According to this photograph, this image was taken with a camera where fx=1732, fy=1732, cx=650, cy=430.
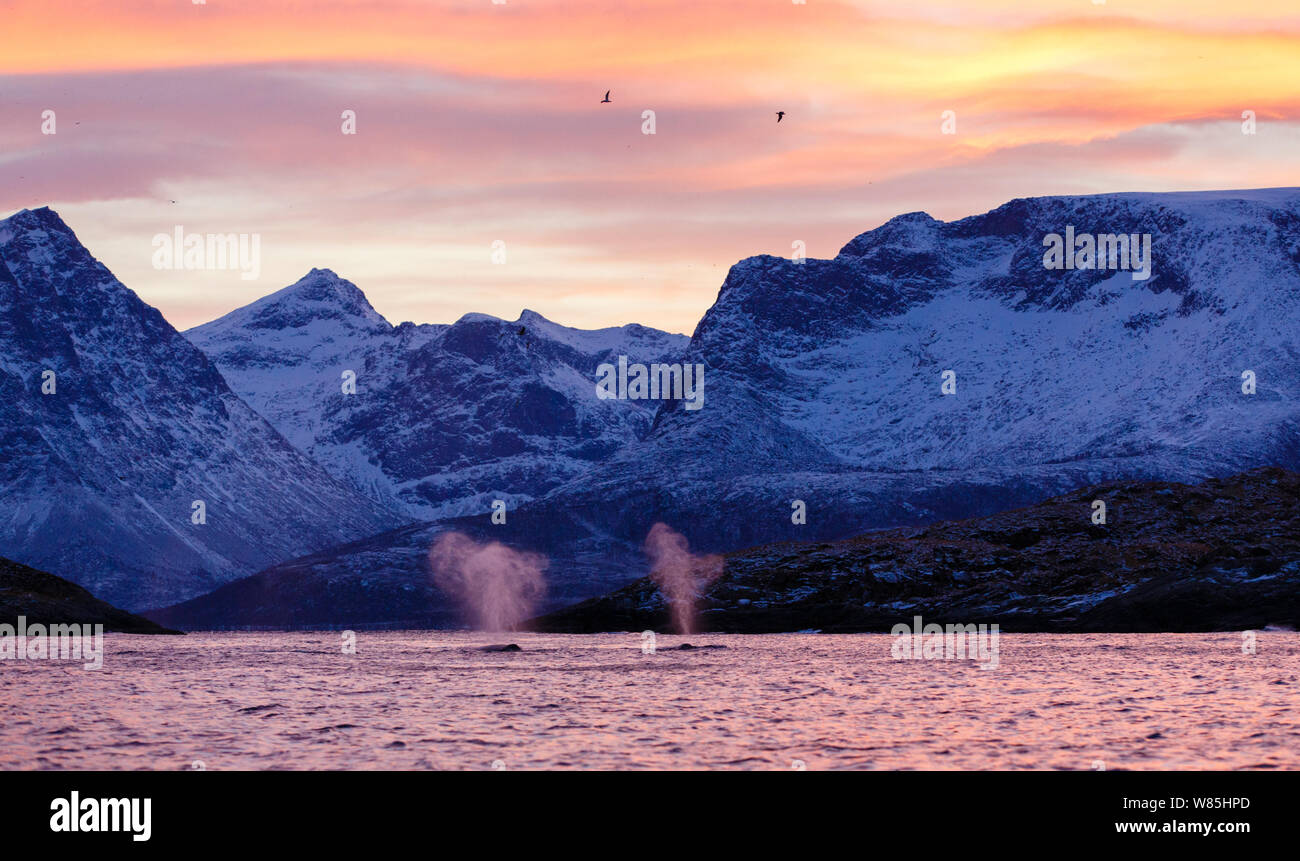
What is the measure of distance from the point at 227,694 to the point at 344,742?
43275 mm

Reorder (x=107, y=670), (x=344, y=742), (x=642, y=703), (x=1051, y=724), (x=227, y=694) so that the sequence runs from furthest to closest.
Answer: (x=107, y=670)
(x=227, y=694)
(x=642, y=703)
(x=1051, y=724)
(x=344, y=742)

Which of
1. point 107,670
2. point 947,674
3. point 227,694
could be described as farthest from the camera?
point 107,670

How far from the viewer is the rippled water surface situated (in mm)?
79688

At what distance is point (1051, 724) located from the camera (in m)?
94.8

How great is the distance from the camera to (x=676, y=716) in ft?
342

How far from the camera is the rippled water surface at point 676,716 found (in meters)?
79.7
